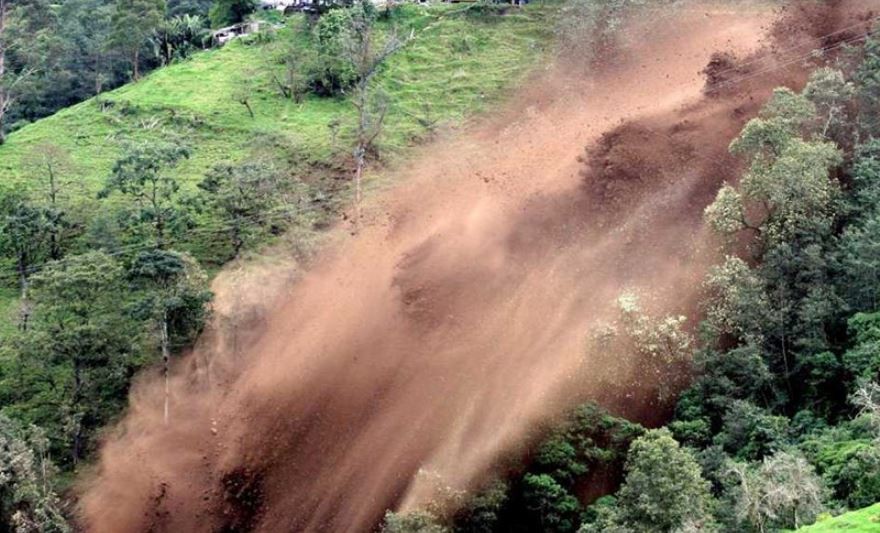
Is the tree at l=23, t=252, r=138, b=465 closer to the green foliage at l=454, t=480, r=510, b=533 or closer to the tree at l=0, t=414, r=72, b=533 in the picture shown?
the tree at l=0, t=414, r=72, b=533

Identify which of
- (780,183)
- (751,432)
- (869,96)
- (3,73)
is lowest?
(751,432)

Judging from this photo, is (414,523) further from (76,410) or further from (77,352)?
(76,410)

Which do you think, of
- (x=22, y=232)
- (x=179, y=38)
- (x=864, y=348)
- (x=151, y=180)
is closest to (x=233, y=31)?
(x=179, y=38)

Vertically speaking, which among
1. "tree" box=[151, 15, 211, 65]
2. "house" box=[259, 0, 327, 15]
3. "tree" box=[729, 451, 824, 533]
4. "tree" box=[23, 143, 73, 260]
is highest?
"house" box=[259, 0, 327, 15]

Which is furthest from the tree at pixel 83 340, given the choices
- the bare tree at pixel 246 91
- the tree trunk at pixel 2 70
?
the tree trunk at pixel 2 70

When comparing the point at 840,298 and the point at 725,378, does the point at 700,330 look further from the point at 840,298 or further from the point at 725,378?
the point at 840,298

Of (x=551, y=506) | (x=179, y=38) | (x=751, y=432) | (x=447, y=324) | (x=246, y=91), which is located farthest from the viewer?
(x=179, y=38)

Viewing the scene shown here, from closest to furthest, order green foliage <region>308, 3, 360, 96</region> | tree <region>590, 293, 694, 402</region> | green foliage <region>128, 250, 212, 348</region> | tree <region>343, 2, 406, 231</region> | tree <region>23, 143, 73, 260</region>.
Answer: tree <region>590, 293, 694, 402</region>, green foliage <region>128, 250, 212, 348</region>, tree <region>23, 143, 73, 260</region>, tree <region>343, 2, 406, 231</region>, green foliage <region>308, 3, 360, 96</region>

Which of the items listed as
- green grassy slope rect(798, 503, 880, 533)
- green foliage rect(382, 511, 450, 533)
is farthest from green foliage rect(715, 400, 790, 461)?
green foliage rect(382, 511, 450, 533)
